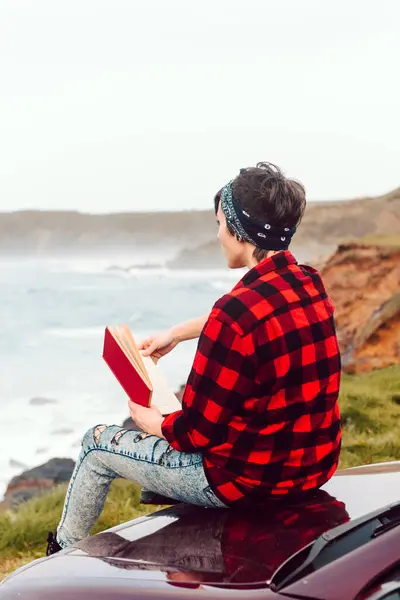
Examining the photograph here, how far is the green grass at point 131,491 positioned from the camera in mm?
5012

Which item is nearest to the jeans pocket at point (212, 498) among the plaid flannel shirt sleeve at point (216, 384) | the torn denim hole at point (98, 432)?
the plaid flannel shirt sleeve at point (216, 384)

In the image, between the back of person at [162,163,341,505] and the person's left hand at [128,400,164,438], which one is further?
the person's left hand at [128,400,164,438]

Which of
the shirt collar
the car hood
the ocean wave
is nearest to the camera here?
the car hood

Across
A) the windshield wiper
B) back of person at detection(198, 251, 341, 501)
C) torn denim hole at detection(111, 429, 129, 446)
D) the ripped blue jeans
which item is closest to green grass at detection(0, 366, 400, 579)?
the ripped blue jeans

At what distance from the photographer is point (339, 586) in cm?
195

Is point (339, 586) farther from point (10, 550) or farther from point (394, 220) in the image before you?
point (394, 220)

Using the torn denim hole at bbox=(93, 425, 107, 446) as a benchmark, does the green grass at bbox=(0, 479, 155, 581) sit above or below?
below

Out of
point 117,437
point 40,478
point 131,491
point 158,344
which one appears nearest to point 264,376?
point 117,437

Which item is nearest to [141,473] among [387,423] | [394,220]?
[387,423]

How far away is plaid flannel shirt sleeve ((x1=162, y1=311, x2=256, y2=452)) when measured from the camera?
8.51ft

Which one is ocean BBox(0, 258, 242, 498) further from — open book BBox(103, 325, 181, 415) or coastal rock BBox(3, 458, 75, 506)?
Answer: open book BBox(103, 325, 181, 415)

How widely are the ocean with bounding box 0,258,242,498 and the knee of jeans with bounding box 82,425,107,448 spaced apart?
433 inches

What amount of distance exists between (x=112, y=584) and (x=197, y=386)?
0.65 meters

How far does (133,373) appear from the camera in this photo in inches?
112
